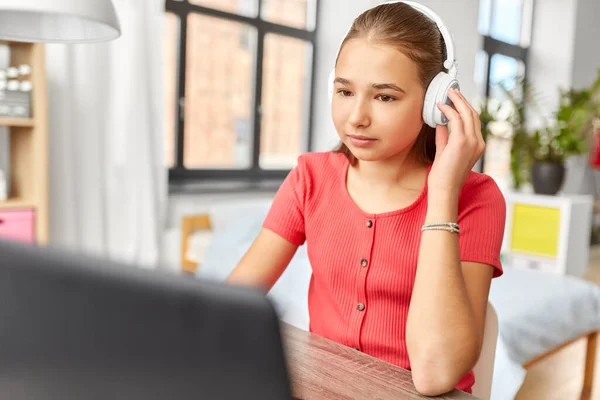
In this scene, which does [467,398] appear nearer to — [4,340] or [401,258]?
[401,258]

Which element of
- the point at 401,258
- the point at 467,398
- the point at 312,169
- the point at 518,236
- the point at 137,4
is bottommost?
the point at 518,236

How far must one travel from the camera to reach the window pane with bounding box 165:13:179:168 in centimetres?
344

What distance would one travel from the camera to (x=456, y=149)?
0.85 meters

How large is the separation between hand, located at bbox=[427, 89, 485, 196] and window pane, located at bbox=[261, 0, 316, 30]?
3.23 m

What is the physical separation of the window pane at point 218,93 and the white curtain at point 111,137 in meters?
0.55

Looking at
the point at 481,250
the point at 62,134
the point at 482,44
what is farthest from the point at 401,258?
the point at 482,44

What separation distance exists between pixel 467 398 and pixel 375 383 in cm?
11

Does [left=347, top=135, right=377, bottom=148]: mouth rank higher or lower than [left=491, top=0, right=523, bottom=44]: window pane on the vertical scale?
lower

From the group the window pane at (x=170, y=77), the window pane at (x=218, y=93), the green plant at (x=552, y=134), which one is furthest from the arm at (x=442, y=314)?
the green plant at (x=552, y=134)

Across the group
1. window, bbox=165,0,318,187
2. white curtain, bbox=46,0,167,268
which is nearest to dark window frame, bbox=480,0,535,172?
window, bbox=165,0,318,187

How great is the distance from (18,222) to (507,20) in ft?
17.1

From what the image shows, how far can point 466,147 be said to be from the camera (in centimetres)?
86

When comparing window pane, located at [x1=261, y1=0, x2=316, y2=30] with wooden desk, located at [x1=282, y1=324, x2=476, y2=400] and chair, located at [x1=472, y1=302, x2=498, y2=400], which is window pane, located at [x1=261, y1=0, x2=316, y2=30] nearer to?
chair, located at [x1=472, y1=302, x2=498, y2=400]

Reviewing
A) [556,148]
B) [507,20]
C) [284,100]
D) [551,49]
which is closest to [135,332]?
[284,100]
